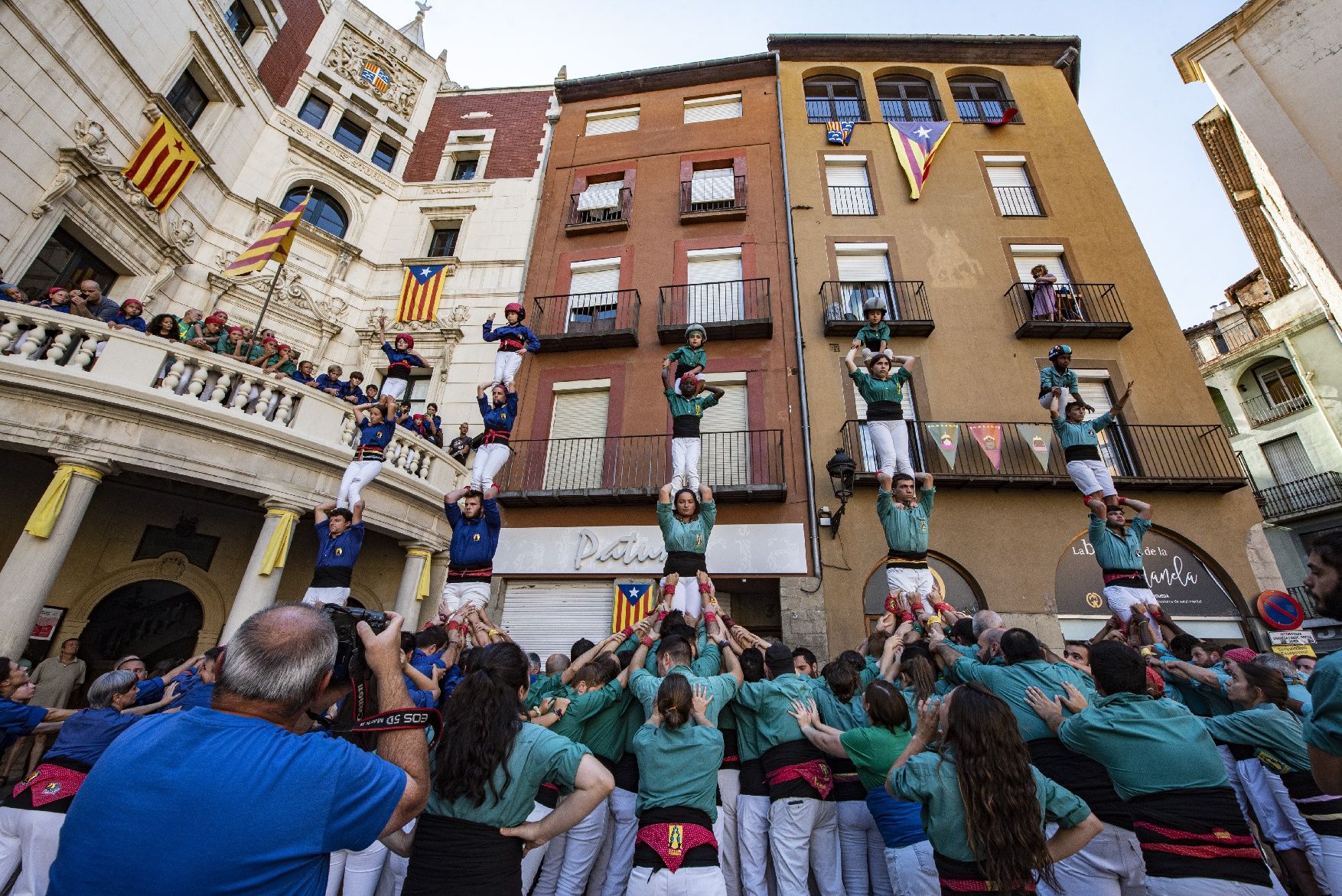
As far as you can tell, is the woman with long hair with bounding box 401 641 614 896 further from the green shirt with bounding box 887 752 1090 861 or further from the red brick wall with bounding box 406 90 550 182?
the red brick wall with bounding box 406 90 550 182

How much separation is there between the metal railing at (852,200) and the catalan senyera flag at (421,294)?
37.3 feet

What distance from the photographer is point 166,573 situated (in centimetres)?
1220

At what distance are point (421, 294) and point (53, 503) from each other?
9.57 meters

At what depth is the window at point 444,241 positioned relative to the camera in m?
18.5

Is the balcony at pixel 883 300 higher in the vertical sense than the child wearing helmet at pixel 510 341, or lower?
higher

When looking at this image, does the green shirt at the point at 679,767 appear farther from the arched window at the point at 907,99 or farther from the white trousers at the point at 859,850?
the arched window at the point at 907,99

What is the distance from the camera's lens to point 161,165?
45.7 feet

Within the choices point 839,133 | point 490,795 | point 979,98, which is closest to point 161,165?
point 839,133

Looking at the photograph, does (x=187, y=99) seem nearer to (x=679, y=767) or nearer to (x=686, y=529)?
(x=686, y=529)

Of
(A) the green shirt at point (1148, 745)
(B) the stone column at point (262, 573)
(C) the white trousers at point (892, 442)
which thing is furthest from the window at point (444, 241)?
(A) the green shirt at point (1148, 745)

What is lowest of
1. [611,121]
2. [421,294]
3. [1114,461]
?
[1114,461]

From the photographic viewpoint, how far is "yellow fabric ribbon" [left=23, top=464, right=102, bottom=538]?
8656 millimetres

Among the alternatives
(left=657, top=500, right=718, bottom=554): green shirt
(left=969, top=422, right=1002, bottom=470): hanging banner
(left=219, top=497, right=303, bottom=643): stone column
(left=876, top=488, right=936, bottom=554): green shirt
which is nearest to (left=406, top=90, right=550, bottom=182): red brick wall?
(left=219, top=497, right=303, bottom=643): stone column

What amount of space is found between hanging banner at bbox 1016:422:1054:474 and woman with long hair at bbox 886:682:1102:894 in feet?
36.9
